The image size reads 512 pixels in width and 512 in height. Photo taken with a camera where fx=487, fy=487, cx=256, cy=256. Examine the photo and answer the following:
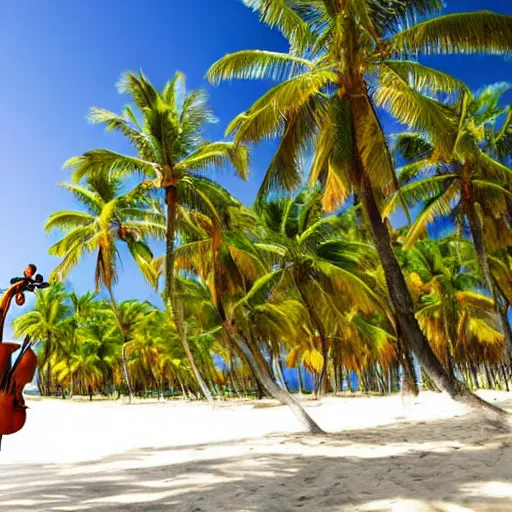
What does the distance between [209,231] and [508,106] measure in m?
11.2

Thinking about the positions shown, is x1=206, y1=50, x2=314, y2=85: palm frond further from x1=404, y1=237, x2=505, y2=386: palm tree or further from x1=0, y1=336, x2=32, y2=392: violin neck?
x1=404, y1=237, x2=505, y2=386: palm tree

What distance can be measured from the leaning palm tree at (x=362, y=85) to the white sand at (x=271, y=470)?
1.99 metres

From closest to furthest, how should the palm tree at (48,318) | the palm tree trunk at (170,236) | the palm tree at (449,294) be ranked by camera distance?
the palm tree trunk at (170,236), the palm tree at (449,294), the palm tree at (48,318)

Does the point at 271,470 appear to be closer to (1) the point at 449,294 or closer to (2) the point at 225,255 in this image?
(2) the point at 225,255

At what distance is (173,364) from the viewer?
41.4 metres

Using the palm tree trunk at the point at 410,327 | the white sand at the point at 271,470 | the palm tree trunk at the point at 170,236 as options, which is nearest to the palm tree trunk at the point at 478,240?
the white sand at the point at 271,470

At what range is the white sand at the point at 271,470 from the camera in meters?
4.97

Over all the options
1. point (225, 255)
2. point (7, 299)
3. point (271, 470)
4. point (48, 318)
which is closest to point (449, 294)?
point (225, 255)

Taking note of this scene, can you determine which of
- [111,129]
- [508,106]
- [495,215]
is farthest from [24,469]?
[508,106]

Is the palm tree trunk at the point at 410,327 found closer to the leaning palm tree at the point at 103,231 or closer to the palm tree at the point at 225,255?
the palm tree at the point at 225,255

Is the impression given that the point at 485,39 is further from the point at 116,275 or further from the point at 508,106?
the point at 116,275

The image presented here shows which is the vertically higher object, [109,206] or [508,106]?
[508,106]

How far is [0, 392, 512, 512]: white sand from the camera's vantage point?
497 cm

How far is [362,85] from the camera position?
32.1 ft
